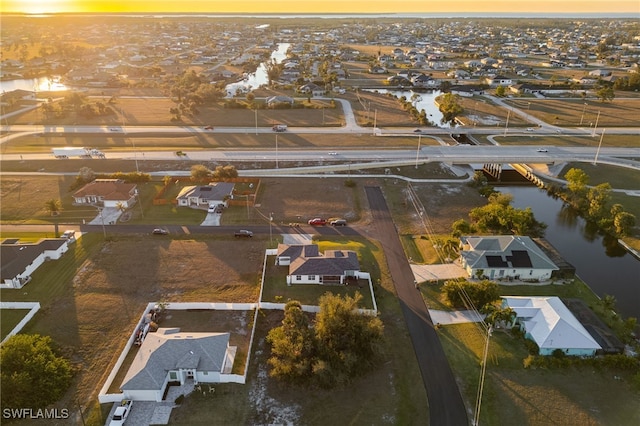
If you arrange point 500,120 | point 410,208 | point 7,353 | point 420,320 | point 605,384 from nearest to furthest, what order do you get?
point 7,353, point 605,384, point 420,320, point 410,208, point 500,120

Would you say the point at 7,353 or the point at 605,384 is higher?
the point at 7,353

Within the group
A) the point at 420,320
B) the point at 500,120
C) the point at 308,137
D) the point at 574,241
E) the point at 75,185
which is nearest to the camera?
the point at 420,320

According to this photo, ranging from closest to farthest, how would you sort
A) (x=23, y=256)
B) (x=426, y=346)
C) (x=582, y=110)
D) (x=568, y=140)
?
(x=426, y=346), (x=23, y=256), (x=568, y=140), (x=582, y=110)

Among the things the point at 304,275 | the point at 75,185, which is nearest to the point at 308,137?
the point at 75,185

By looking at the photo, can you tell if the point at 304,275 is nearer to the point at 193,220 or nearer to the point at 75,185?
the point at 193,220

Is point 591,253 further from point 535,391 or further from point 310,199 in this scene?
point 310,199

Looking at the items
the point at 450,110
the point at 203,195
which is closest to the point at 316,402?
the point at 203,195

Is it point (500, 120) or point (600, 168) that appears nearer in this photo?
point (600, 168)
